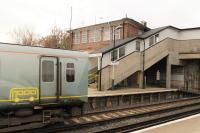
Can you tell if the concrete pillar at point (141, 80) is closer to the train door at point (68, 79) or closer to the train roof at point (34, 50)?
the train roof at point (34, 50)

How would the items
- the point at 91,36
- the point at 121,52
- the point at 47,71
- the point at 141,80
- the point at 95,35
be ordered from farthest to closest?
the point at 91,36
the point at 95,35
the point at 141,80
the point at 121,52
the point at 47,71

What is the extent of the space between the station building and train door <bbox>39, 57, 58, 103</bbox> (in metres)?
13.1

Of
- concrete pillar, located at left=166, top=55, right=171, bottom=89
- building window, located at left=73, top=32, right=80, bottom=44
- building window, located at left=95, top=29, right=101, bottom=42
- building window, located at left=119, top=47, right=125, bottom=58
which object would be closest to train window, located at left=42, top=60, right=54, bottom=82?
building window, located at left=119, top=47, right=125, bottom=58

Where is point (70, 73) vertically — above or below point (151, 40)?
below

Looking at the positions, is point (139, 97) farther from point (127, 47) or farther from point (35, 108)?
point (35, 108)

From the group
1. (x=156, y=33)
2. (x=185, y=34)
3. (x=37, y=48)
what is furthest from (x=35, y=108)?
(x=185, y=34)

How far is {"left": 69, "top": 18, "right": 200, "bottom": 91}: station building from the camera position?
1020 inches

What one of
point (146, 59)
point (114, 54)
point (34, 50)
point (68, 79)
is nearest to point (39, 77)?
point (34, 50)

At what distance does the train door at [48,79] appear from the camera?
10.4 m

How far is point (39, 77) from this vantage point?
10281mm

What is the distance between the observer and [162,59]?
107 ft

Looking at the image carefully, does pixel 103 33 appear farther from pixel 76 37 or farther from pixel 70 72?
pixel 70 72

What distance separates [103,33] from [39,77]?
28866mm

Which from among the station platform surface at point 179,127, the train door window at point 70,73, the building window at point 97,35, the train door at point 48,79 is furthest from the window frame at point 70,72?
the building window at point 97,35
